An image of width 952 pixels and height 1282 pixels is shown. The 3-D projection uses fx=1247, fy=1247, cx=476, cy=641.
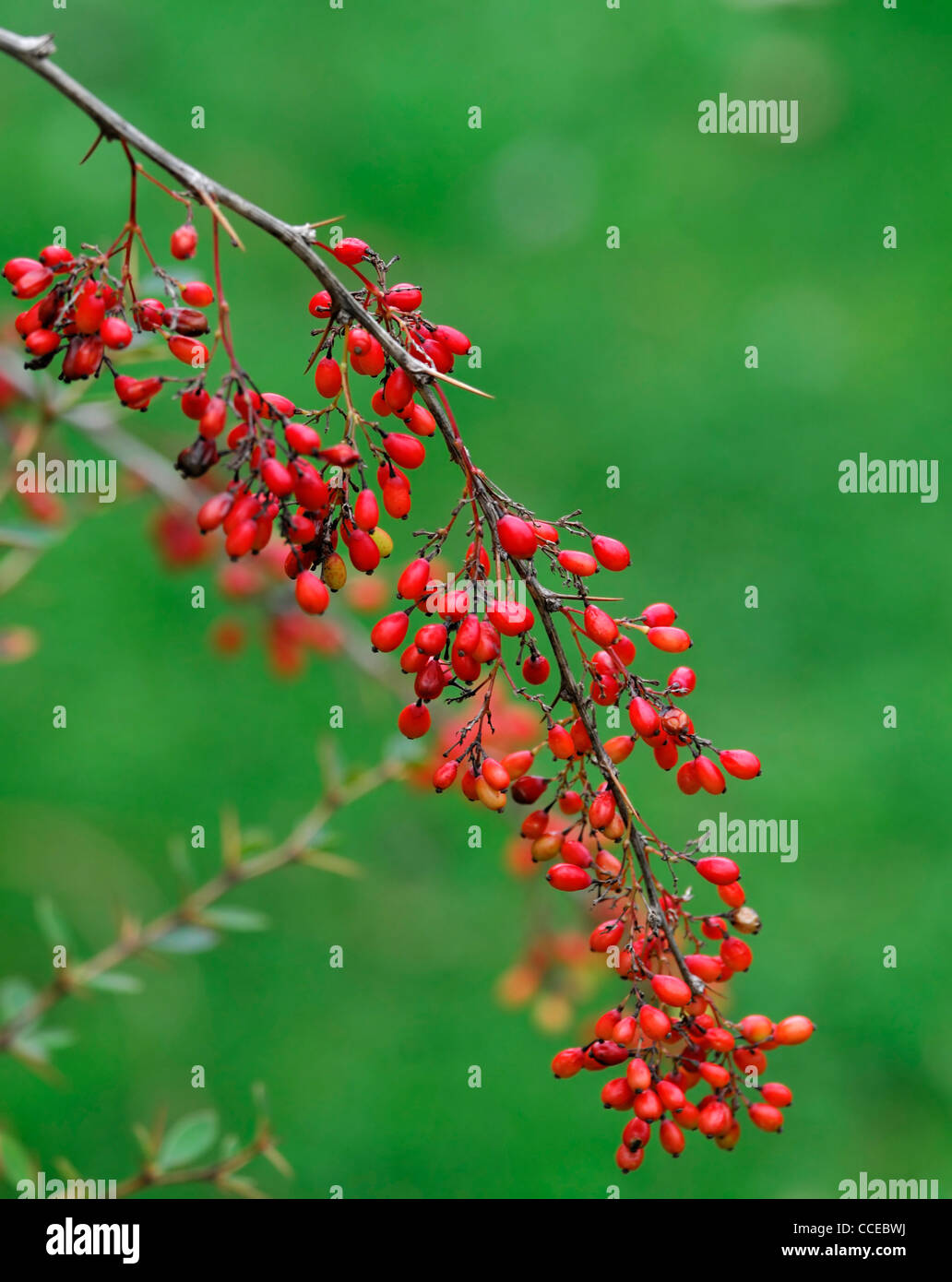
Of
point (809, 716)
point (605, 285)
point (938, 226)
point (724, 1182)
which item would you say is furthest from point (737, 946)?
point (938, 226)

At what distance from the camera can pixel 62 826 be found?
5.02 meters

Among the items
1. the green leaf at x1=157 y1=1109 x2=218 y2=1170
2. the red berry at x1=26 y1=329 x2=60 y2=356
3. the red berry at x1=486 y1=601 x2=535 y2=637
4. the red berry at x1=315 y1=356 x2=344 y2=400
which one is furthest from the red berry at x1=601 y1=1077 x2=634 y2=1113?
the red berry at x1=26 y1=329 x2=60 y2=356

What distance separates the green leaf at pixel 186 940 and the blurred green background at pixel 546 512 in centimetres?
180

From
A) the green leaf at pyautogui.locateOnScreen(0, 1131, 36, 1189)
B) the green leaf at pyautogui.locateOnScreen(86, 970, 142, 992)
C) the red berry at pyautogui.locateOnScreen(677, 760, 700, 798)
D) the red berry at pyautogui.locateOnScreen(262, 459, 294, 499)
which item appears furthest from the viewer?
the green leaf at pyautogui.locateOnScreen(86, 970, 142, 992)

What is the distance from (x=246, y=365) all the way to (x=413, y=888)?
8.99 ft

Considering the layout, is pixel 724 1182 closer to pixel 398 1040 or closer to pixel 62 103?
pixel 398 1040

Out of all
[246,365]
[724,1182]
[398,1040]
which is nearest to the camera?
[724,1182]

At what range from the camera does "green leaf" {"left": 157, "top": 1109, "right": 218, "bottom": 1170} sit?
7.14 ft

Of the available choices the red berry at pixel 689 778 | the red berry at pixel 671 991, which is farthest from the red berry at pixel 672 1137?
the red berry at pixel 689 778

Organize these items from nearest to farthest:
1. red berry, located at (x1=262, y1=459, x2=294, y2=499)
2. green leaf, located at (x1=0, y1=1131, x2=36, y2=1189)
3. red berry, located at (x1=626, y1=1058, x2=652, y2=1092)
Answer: red berry, located at (x1=262, y1=459, x2=294, y2=499), red berry, located at (x1=626, y1=1058, x2=652, y2=1092), green leaf, located at (x1=0, y1=1131, x2=36, y2=1189)

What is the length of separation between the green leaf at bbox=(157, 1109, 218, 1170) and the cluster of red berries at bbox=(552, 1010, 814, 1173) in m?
0.82

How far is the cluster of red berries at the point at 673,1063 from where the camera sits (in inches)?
63.9

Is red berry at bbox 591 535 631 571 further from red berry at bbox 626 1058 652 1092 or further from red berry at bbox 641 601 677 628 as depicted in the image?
red berry at bbox 626 1058 652 1092

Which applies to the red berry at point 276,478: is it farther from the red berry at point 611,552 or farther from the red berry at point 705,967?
the red berry at point 705,967
